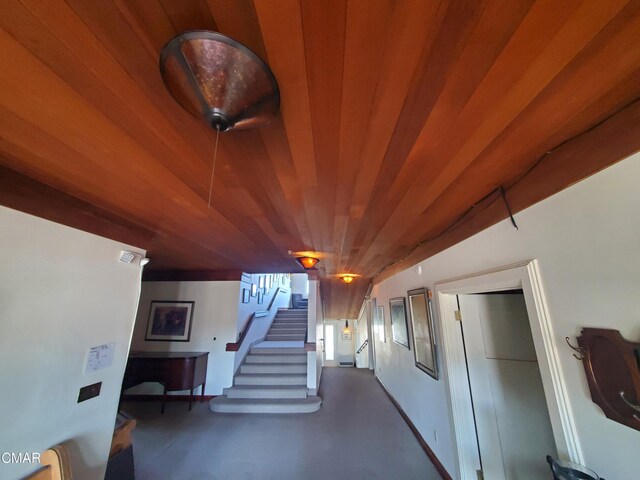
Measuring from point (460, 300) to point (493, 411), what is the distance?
0.87 metres

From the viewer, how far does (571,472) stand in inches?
37.9

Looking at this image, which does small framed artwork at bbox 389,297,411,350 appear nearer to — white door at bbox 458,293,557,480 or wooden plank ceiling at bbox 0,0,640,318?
white door at bbox 458,293,557,480

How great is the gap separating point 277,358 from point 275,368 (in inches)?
8.7

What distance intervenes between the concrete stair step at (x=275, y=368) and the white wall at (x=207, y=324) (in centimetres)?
34

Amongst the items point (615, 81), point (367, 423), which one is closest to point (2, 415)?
point (615, 81)

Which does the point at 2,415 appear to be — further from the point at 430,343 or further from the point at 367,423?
the point at 367,423

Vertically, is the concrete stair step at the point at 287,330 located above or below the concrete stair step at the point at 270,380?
above

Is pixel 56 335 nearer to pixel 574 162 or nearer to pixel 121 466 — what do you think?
pixel 121 466

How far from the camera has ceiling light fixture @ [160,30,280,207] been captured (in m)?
0.62

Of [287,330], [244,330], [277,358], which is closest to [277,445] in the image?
[277,358]

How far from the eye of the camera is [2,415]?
1.21 meters

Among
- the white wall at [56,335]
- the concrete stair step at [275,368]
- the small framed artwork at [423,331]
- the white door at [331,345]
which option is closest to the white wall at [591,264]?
the small framed artwork at [423,331]

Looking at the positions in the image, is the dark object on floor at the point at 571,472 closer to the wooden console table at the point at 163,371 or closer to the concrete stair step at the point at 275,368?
the concrete stair step at the point at 275,368

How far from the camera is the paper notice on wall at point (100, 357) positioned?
1.65 meters
